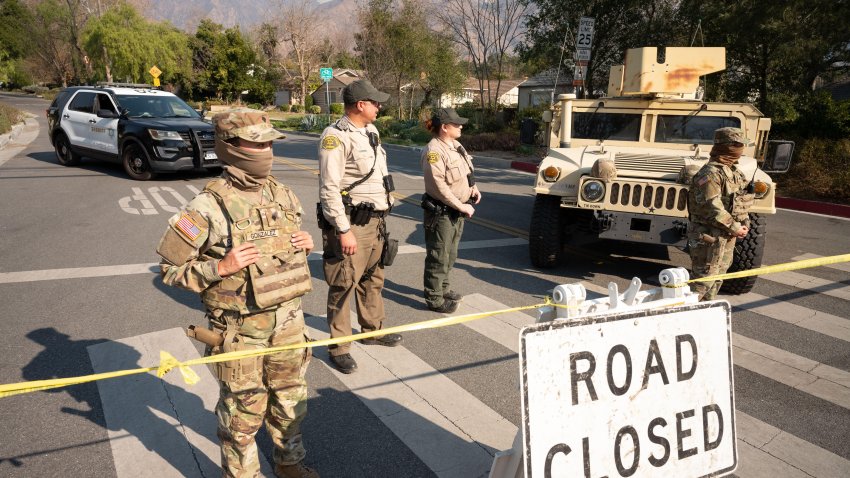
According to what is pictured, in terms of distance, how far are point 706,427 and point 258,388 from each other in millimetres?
1781

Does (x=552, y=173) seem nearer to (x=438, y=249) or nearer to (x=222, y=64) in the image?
(x=438, y=249)

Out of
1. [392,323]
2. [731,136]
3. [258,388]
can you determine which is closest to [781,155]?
[731,136]

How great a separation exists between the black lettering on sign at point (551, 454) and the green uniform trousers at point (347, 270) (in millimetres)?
2121

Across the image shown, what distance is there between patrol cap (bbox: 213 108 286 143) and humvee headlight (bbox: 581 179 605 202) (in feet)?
11.8

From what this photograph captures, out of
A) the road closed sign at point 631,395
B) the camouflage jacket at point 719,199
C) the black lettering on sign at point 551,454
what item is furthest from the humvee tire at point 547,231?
the black lettering on sign at point 551,454

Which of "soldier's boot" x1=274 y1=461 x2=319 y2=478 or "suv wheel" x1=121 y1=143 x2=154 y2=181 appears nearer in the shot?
"soldier's boot" x1=274 y1=461 x2=319 y2=478

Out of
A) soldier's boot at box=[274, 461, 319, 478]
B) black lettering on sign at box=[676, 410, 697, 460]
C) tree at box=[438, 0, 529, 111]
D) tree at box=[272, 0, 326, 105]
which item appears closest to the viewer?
black lettering on sign at box=[676, 410, 697, 460]

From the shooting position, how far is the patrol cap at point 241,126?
2.16 meters

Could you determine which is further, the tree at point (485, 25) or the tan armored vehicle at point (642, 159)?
the tree at point (485, 25)

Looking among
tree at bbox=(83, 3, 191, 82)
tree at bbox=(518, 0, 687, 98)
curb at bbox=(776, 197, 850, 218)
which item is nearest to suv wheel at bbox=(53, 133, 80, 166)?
tree at bbox=(518, 0, 687, 98)

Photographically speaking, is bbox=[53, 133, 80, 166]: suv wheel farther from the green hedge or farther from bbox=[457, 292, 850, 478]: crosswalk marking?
bbox=[457, 292, 850, 478]: crosswalk marking

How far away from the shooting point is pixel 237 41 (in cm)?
4931

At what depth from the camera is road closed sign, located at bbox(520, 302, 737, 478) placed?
67.3 inches

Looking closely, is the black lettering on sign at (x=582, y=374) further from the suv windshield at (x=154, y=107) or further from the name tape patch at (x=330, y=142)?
the suv windshield at (x=154, y=107)
